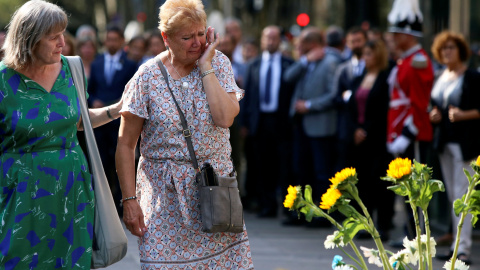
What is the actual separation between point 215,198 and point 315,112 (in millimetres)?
5651

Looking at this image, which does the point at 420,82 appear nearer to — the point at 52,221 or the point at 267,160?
the point at 267,160

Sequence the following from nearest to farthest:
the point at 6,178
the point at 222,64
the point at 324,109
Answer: the point at 6,178 → the point at 222,64 → the point at 324,109

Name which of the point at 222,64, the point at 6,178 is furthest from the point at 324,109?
the point at 6,178

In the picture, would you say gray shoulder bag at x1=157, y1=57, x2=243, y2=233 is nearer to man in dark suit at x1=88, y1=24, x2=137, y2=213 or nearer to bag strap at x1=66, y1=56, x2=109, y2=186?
bag strap at x1=66, y1=56, x2=109, y2=186

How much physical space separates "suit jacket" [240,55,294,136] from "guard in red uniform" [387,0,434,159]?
2.40 meters

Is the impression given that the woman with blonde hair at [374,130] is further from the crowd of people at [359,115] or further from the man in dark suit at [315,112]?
the man in dark suit at [315,112]

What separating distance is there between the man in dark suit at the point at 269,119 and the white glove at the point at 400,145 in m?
2.67

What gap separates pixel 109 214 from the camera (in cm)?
405

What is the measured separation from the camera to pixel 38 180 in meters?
3.84

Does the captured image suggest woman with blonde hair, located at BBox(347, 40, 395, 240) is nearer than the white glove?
No

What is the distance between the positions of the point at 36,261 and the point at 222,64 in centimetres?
131

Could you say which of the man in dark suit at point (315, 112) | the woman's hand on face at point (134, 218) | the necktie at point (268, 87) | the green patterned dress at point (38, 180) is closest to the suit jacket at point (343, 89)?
the man in dark suit at point (315, 112)

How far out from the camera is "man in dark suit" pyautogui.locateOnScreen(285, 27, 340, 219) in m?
9.45

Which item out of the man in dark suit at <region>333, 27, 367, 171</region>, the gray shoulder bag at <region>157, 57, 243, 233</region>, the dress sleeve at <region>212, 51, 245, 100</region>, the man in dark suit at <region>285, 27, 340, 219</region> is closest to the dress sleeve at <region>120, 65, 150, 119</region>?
the gray shoulder bag at <region>157, 57, 243, 233</region>
